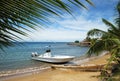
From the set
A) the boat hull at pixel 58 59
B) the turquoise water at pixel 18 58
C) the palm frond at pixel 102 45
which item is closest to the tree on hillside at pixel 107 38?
the palm frond at pixel 102 45

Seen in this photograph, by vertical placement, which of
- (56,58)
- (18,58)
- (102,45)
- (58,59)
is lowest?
(18,58)

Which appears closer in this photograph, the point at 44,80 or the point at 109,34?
the point at 109,34

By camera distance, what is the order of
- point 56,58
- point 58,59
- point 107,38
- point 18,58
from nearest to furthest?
point 107,38 → point 58,59 → point 56,58 → point 18,58

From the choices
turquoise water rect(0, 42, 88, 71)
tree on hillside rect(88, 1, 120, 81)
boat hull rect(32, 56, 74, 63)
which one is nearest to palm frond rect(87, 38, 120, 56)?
tree on hillside rect(88, 1, 120, 81)

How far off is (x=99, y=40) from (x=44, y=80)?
6.46 metres

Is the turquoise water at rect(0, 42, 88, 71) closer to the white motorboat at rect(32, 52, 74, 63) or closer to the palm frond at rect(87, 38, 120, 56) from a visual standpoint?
the white motorboat at rect(32, 52, 74, 63)

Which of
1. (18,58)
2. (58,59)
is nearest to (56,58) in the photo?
(58,59)

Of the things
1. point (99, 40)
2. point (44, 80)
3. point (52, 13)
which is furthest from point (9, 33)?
point (44, 80)

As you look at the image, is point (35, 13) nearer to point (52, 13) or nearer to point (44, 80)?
point (52, 13)

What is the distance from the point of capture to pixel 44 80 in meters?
14.4

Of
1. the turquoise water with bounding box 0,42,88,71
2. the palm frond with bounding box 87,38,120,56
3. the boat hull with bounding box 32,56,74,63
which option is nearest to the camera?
the turquoise water with bounding box 0,42,88,71

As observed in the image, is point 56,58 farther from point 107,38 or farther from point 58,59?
point 107,38

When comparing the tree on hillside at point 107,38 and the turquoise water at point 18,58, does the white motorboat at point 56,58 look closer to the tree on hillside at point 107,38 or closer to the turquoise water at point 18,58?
the turquoise water at point 18,58

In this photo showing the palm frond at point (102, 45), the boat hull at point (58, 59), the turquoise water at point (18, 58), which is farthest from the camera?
the boat hull at point (58, 59)
